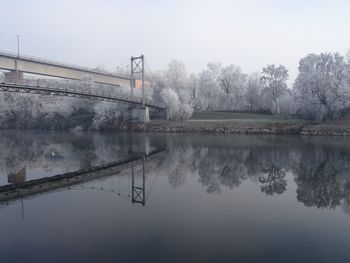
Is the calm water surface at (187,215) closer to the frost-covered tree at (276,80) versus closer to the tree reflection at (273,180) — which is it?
the tree reflection at (273,180)

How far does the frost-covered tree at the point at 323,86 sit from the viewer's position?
186 feet

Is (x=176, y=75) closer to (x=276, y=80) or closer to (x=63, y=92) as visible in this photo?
(x=276, y=80)

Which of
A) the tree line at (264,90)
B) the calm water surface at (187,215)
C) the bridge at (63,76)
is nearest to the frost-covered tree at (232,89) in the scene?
the tree line at (264,90)

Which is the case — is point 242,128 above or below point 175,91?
below

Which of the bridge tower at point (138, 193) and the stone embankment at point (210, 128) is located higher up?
the stone embankment at point (210, 128)

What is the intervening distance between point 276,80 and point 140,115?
3591cm

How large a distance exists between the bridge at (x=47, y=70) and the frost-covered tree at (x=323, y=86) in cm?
5131

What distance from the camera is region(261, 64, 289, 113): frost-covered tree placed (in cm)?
8262

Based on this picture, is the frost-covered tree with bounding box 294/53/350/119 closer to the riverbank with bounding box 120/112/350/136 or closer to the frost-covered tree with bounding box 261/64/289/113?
the riverbank with bounding box 120/112/350/136

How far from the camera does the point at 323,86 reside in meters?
58.6

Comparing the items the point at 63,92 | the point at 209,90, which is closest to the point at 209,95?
the point at 209,90

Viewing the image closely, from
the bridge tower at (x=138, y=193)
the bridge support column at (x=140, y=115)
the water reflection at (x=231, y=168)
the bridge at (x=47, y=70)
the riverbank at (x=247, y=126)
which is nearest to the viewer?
the bridge tower at (x=138, y=193)

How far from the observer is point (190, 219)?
14.0 m

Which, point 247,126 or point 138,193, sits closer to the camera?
point 138,193
